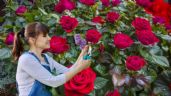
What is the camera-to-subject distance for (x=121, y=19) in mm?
4129

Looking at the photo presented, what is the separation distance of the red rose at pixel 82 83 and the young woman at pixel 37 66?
71 millimetres

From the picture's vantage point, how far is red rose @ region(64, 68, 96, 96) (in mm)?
3102

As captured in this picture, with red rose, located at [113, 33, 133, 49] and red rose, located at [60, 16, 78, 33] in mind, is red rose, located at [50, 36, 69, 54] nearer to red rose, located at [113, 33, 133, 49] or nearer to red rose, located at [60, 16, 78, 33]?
red rose, located at [60, 16, 78, 33]

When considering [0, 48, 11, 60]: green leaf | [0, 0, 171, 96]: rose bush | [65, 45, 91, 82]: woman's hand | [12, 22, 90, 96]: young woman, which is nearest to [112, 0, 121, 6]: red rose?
[0, 0, 171, 96]: rose bush

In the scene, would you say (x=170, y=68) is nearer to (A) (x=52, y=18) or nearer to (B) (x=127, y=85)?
(B) (x=127, y=85)

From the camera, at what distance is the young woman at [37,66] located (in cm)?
302

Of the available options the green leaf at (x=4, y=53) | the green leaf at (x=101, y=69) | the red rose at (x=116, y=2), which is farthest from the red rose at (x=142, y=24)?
the green leaf at (x=4, y=53)

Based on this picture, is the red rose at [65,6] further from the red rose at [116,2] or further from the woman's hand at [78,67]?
the woman's hand at [78,67]

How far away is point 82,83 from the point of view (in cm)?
311

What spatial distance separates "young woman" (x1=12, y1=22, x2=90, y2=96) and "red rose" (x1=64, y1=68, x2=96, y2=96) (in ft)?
0.23

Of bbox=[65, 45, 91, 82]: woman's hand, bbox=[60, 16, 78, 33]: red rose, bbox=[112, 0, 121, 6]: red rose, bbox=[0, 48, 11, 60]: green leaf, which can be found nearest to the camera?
bbox=[65, 45, 91, 82]: woman's hand

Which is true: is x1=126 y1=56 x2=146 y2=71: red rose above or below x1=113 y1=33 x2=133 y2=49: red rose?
below

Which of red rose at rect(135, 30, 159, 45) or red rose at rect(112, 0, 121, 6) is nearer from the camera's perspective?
red rose at rect(135, 30, 159, 45)

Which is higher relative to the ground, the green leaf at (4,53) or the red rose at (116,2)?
the red rose at (116,2)
